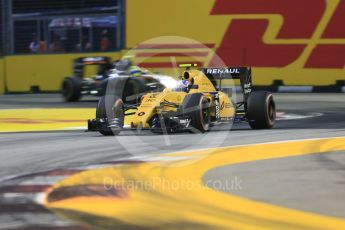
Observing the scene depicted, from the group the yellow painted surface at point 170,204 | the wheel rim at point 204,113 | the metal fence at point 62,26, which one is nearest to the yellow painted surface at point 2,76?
the metal fence at point 62,26

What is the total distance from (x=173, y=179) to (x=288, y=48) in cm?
1754

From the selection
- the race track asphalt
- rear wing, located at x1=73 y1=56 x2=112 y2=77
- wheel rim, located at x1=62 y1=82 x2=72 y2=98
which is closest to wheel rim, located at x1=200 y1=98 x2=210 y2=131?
the race track asphalt

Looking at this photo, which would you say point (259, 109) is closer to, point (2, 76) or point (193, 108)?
point (193, 108)

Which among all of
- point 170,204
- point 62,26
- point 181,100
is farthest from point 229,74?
point 62,26

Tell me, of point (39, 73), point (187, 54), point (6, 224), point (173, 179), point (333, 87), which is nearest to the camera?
point (6, 224)

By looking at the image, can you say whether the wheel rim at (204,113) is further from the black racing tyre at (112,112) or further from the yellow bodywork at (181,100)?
the black racing tyre at (112,112)

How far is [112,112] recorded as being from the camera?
10.8 m

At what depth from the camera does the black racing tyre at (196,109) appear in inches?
411

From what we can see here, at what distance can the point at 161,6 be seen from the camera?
25.5m

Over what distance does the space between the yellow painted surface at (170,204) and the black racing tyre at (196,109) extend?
8.24ft

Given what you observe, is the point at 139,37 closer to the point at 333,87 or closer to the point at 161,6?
the point at 161,6

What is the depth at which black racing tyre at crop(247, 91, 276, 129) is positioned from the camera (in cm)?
1130

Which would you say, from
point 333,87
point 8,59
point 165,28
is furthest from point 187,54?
point 8,59

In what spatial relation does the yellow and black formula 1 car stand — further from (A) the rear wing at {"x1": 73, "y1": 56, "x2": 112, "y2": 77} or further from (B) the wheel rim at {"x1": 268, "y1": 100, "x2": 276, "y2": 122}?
(A) the rear wing at {"x1": 73, "y1": 56, "x2": 112, "y2": 77}
